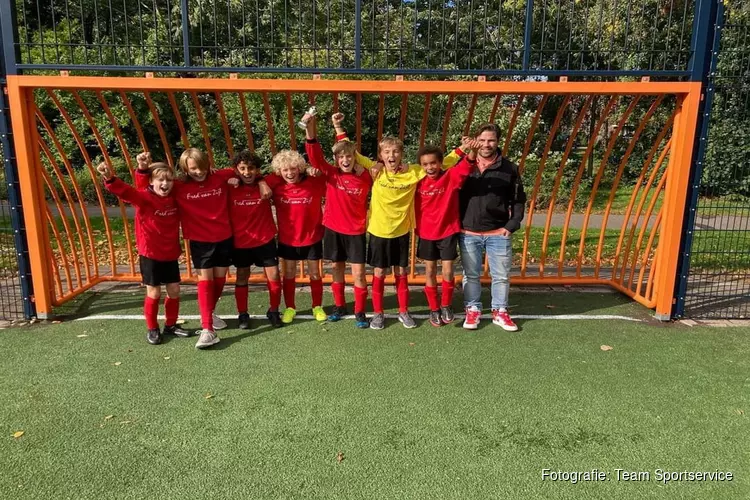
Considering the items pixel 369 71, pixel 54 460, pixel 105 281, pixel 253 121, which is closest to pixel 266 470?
pixel 54 460

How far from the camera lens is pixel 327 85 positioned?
4430 millimetres

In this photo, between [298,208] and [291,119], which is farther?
[291,119]

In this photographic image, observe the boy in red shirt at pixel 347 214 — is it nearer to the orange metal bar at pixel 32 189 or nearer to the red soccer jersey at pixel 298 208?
the red soccer jersey at pixel 298 208

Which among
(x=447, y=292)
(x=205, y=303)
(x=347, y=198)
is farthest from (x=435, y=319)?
(x=205, y=303)

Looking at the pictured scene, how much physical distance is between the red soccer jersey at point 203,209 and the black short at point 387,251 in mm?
1279

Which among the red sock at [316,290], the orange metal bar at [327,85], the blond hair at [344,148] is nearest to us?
the orange metal bar at [327,85]

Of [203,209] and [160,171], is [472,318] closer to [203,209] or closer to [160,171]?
[203,209]

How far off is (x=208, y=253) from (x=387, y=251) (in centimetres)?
154

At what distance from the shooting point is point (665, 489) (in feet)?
8.95

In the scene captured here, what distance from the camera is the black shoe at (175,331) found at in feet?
15.4

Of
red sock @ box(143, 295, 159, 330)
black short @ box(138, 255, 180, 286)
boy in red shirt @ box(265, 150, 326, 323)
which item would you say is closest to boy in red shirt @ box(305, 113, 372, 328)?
boy in red shirt @ box(265, 150, 326, 323)

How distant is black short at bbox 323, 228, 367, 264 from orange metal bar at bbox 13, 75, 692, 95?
1273mm

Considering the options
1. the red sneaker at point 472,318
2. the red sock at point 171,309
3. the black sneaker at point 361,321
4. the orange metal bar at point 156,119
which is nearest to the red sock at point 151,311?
the red sock at point 171,309

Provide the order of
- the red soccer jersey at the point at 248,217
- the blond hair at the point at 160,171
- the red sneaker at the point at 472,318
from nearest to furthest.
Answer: the blond hair at the point at 160,171 → the red soccer jersey at the point at 248,217 → the red sneaker at the point at 472,318
